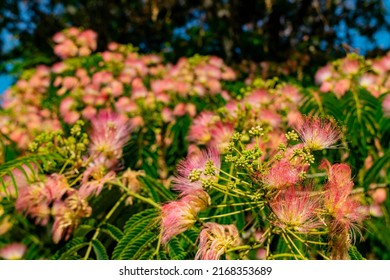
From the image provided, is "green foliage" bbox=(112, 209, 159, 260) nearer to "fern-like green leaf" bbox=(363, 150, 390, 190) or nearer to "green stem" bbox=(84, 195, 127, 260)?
"green stem" bbox=(84, 195, 127, 260)

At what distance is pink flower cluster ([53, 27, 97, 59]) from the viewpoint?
4.84 metres

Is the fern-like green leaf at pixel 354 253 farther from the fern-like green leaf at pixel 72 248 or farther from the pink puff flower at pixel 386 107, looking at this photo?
the pink puff flower at pixel 386 107

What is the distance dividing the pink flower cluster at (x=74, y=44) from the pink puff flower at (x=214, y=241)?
11.9 feet

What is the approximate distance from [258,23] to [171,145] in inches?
191

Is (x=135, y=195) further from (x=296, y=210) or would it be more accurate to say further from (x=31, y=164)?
(x=296, y=210)

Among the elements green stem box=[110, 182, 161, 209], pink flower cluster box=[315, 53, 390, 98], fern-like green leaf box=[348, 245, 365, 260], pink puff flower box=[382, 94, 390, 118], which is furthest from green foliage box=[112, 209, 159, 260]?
pink flower cluster box=[315, 53, 390, 98]

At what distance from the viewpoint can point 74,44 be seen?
492 centimetres

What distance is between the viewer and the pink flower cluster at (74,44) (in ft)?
15.9

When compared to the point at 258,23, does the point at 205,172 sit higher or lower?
lower

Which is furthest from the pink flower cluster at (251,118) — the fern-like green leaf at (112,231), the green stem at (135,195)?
the fern-like green leaf at (112,231)

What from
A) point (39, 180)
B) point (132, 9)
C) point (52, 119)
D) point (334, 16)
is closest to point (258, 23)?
point (334, 16)

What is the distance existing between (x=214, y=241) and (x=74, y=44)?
3.81m

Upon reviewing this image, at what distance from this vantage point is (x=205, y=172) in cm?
149
